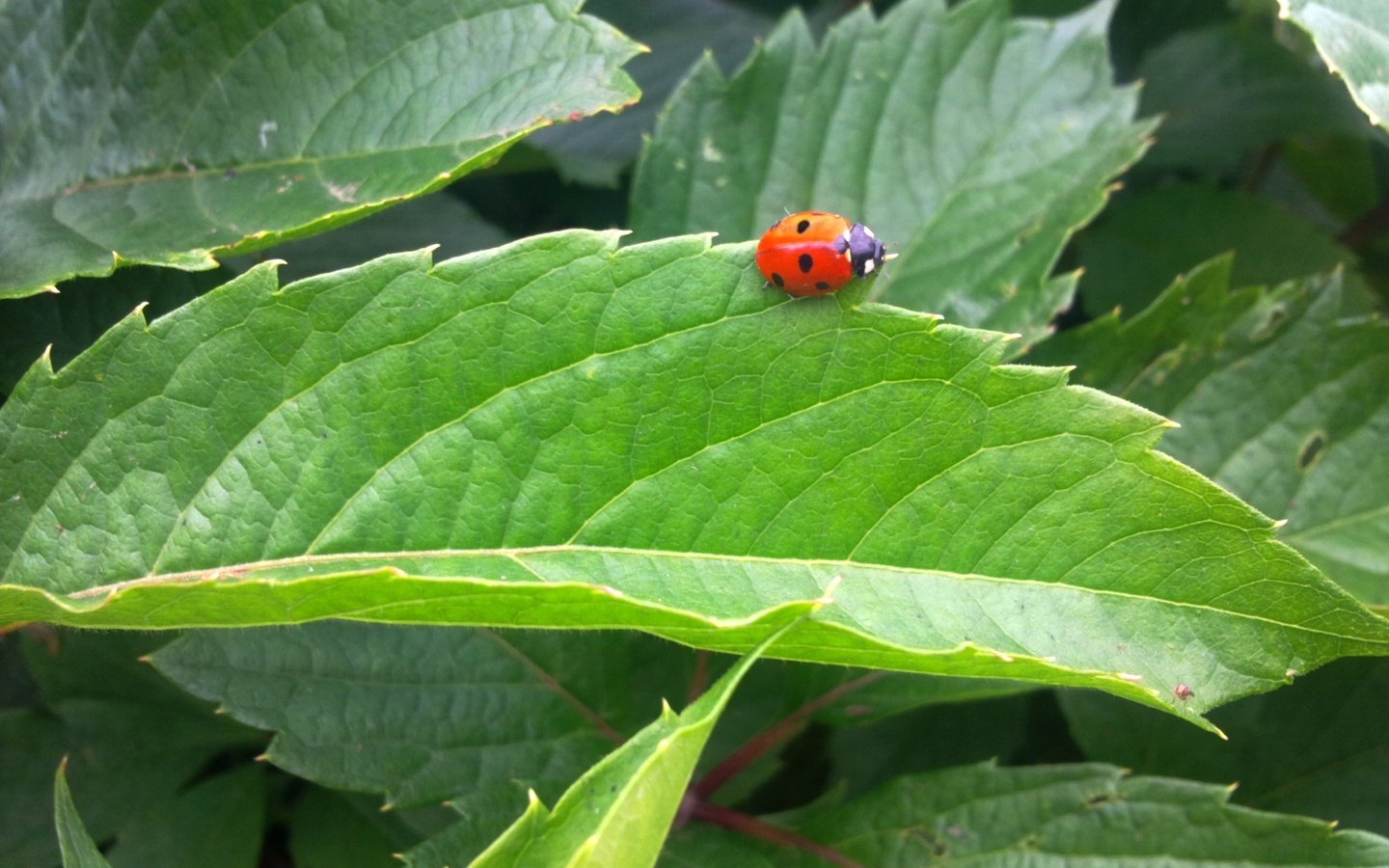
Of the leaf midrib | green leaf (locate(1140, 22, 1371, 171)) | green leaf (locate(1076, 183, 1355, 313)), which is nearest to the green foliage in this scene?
the leaf midrib

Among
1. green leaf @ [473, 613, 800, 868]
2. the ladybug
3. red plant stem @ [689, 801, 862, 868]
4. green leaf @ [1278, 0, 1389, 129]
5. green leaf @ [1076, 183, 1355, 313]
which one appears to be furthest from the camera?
green leaf @ [1076, 183, 1355, 313]

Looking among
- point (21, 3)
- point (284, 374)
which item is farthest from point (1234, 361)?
point (21, 3)

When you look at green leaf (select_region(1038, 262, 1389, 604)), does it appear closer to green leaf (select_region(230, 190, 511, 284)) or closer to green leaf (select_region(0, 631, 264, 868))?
green leaf (select_region(230, 190, 511, 284))

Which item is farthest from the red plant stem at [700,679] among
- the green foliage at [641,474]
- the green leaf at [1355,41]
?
the green leaf at [1355,41]

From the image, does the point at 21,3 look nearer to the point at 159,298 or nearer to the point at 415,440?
the point at 159,298

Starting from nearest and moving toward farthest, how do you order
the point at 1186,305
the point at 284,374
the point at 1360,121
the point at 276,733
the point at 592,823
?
1. the point at 592,823
2. the point at 284,374
3. the point at 276,733
4. the point at 1186,305
5. the point at 1360,121

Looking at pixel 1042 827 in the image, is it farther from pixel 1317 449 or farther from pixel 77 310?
pixel 77 310

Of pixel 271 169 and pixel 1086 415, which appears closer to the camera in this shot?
pixel 1086 415
